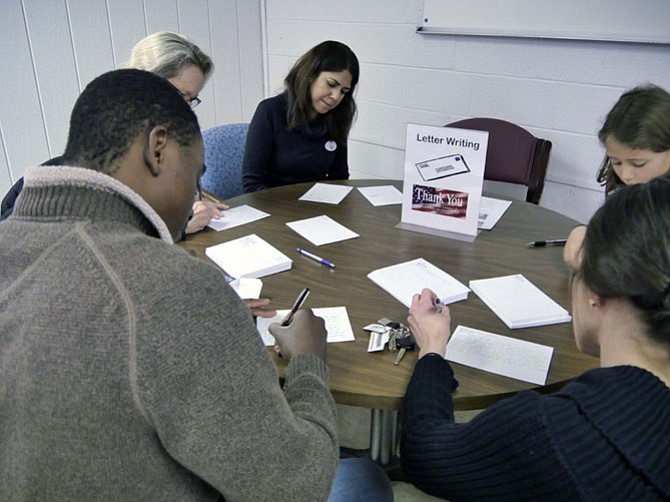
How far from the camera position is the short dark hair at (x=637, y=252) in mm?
670

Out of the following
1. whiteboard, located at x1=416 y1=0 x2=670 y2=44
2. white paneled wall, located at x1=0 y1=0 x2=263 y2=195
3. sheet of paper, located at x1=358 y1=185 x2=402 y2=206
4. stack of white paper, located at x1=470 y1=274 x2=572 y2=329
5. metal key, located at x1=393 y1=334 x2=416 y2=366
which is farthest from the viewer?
white paneled wall, located at x1=0 y1=0 x2=263 y2=195

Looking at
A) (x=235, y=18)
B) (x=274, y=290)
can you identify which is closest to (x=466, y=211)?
(x=274, y=290)

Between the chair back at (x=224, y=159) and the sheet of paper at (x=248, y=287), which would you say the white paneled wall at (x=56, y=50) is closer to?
the chair back at (x=224, y=159)

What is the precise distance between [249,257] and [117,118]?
804mm

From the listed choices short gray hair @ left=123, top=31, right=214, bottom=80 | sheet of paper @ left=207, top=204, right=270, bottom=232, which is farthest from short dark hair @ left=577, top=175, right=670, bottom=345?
short gray hair @ left=123, top=31, right=214, bottom=80

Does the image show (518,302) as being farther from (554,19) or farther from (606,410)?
(554,19)

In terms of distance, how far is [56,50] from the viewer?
244 centimetres

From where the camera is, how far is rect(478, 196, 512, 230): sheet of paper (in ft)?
5.68

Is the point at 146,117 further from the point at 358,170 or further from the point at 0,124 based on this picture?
the point at 358,170

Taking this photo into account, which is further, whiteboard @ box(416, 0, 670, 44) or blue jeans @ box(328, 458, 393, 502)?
whiteboard @ box(416, 0, 670, 44)

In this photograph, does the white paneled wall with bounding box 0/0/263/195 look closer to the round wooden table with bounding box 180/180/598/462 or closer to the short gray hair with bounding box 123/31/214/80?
the short gray hair with bounding box 123/31/214/80

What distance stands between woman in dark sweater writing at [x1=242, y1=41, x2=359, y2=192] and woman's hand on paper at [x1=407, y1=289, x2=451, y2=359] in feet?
4.09

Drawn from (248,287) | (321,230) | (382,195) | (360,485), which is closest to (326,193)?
(382,195)

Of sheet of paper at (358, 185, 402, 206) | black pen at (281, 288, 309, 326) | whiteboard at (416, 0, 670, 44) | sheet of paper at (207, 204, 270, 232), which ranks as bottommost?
sheet of paper at (358, 185, 402, 206)
